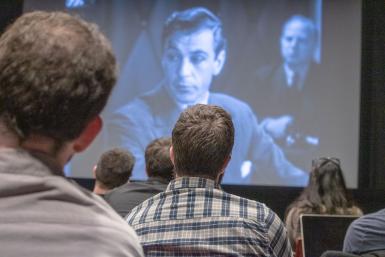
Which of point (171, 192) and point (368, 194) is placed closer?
point (171, 192)

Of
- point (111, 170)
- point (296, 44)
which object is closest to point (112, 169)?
point (111, 170)

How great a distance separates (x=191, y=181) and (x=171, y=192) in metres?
0.06

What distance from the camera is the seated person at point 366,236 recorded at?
2.24 m

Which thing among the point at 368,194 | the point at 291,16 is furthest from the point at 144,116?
the point at 368,194

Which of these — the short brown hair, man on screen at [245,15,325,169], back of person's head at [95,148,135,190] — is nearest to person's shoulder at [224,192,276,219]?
the short brown hair

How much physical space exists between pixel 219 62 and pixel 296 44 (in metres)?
0.72

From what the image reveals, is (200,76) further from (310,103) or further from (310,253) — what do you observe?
(310,253)

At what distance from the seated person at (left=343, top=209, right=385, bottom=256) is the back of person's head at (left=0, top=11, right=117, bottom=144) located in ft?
5.58

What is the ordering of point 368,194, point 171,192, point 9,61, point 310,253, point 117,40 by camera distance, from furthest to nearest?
point 117,40 → point 368,194 → point 310,253 → point 171,192 → point 9,61

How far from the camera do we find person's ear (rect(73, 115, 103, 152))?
765mm

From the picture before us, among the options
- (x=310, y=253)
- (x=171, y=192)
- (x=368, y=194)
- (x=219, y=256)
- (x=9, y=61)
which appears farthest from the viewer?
(x=368, y=194)

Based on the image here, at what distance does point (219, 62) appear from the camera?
18.9ft

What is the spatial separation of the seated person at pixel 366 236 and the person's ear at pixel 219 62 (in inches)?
142

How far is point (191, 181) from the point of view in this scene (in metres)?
1.60
